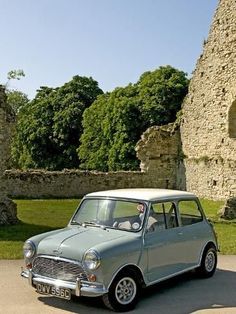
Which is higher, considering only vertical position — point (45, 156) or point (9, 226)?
point (45, 156)

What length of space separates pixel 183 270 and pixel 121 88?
33.6 meters

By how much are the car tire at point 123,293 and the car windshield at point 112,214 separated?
866 mm

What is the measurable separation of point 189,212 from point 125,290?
2.42m

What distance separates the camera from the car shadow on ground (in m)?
6.94

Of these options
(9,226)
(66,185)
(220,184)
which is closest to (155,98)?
(66,185)

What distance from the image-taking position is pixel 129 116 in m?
37.0

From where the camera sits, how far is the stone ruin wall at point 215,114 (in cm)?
2248

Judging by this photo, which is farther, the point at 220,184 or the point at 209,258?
the point at 220,184

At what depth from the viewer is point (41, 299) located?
7.36m

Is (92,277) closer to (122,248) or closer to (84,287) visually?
(84,287)

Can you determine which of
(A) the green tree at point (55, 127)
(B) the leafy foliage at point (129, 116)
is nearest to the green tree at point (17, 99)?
(A) the green tree at point (55, 127)

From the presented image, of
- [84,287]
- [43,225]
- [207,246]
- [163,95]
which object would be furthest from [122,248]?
[163,95]

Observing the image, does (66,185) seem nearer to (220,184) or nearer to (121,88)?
(220,184)

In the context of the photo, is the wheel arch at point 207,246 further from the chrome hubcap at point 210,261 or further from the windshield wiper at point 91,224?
the windshield wiper at point 91,224
